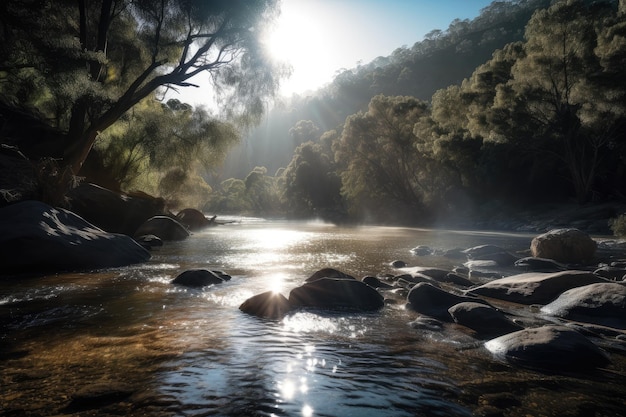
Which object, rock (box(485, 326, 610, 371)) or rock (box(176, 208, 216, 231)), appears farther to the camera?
Result: rock (box(176, 208, 216, 231))

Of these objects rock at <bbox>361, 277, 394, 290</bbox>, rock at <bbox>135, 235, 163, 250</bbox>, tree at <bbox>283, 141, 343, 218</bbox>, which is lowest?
rock at <bbox>361, 277, 394, 290</bbox>

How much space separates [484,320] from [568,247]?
Answer: 8.53 m

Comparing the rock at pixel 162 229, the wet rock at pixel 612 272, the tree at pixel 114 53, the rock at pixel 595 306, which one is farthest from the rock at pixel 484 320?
the rock at pixel 162 229

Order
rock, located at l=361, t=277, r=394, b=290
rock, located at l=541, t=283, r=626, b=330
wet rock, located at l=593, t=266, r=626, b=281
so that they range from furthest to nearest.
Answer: wet rock, located at l=593, t=266, r=626, b=281
rock, located at l=361, t=277, r=394, b=290
rock, located at l=541, t=283, r=626, b=330

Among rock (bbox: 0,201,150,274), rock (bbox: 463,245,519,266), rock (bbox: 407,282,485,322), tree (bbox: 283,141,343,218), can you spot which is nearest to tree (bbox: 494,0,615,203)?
rock (bbox: 463,245,519,266)

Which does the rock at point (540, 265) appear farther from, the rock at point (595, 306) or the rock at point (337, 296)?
the rock at point (337, 296)

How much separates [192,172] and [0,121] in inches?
534

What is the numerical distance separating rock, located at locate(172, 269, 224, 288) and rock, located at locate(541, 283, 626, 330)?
5.94 metres

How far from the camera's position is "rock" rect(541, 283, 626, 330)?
521 centimetres

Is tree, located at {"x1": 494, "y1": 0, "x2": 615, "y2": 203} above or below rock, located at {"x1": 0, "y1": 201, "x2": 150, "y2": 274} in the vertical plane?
above

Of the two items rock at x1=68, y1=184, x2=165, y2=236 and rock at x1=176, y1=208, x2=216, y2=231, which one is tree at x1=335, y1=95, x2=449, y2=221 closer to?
rock at x1=176, y1=208, x2=216, y2=231

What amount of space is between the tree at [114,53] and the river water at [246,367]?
31.3 ft

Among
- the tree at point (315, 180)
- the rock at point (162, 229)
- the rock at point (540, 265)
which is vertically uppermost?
the tree at point (315, 180)

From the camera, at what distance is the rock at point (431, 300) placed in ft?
19.0
